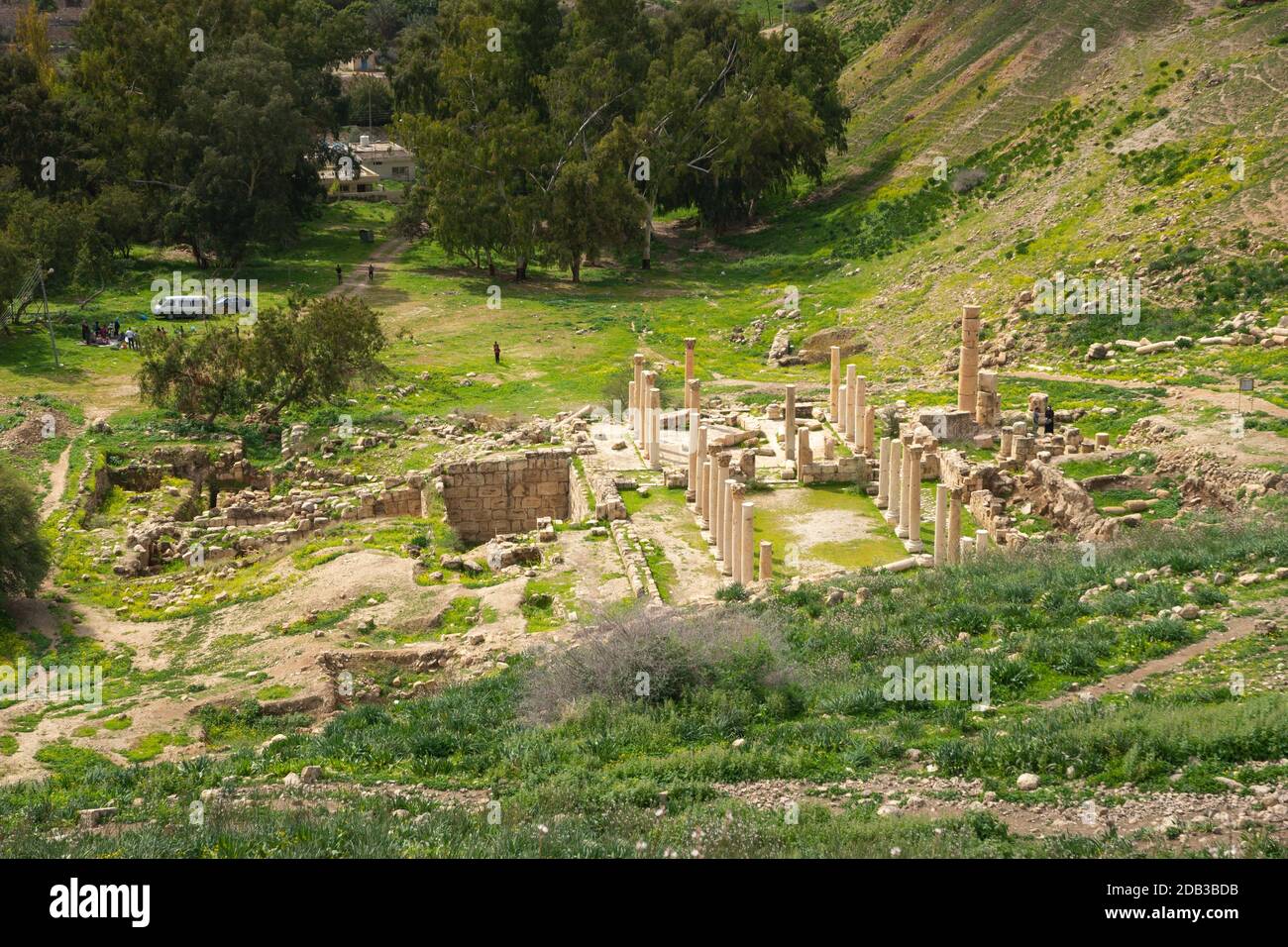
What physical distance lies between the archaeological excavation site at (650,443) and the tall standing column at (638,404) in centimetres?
58

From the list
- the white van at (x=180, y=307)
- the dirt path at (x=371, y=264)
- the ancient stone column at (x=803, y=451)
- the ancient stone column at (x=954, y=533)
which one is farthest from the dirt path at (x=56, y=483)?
→ the dirt path at (x=371, y=264)

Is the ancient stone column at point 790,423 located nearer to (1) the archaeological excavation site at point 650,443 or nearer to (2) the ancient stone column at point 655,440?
(1) the archaeological excavation site at point 650,443

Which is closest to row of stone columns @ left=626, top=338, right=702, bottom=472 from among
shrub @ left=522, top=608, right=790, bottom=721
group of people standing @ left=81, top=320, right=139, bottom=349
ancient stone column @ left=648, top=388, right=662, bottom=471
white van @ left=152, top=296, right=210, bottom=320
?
ancient stone column @ left=648, top=388, right=662, bottom=471

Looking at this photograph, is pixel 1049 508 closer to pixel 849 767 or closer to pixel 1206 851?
pixel 849 767

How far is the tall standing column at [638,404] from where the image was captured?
37094 mm

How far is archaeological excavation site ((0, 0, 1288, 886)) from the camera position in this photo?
49.6ft

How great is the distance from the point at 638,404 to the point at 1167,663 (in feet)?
74.3

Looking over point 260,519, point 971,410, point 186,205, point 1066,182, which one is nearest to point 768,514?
point 971,410

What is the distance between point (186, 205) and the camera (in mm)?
57062

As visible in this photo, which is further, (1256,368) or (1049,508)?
(1256,368)

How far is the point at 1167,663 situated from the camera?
57.2 feet

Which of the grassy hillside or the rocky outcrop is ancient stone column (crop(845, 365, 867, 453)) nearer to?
the rocky outcrop

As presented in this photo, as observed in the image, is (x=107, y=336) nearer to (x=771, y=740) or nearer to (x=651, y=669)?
(x=651, y=669)

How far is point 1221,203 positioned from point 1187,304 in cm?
543
